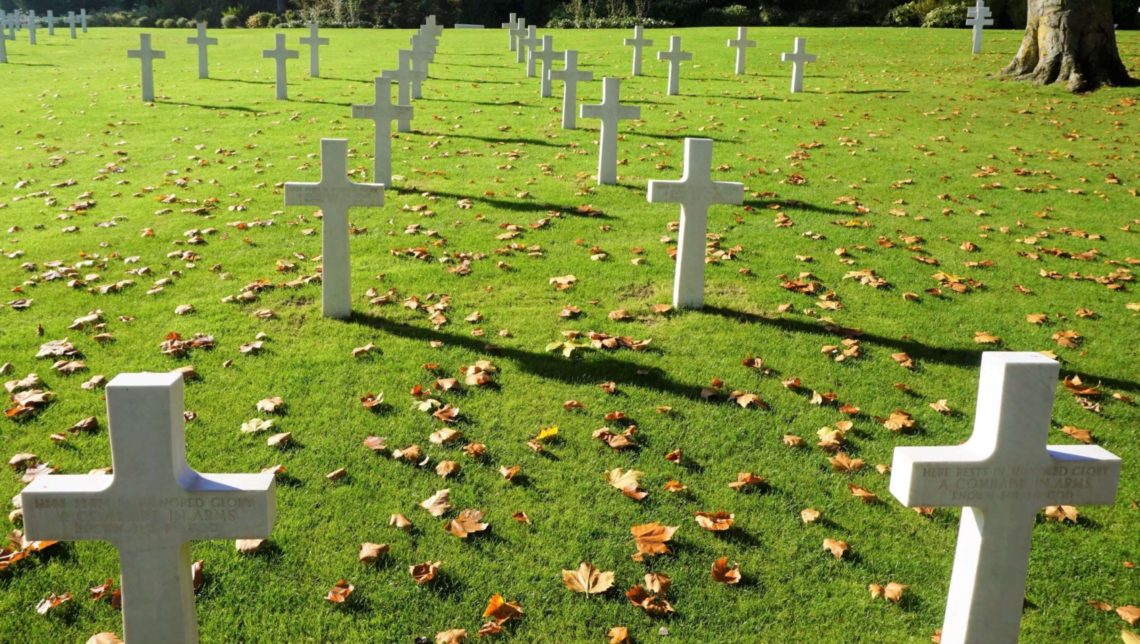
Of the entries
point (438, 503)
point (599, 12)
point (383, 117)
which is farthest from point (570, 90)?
point (599, 12)

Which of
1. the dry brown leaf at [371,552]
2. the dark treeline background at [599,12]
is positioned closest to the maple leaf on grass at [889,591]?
the dry brown leaf at [371,552]

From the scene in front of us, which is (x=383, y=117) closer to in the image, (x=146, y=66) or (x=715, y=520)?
(x=715, y=520)

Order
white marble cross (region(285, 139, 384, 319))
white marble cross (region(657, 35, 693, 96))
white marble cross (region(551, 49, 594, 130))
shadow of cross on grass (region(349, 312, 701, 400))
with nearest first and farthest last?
shadow of cross on grass (region(349, 312, 701, 400)) < white marble cross (region(285, 139, 384, 319)) < white marble cross (region(551, 49, 594, 130)) < white marble cross (region(657, 35, 693, 96))

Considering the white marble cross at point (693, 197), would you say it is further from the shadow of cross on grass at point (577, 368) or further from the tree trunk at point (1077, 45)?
the tree trunk at point (1077, 45)

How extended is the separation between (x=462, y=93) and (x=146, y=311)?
1346 cm

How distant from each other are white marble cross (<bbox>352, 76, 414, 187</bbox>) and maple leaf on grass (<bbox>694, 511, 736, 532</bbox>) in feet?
23.8

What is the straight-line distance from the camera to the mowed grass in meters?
3.88

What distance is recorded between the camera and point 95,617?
3.64 meters

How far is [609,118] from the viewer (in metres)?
11.2

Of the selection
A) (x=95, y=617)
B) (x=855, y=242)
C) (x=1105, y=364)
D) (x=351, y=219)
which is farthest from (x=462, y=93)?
(x=95, y=617)

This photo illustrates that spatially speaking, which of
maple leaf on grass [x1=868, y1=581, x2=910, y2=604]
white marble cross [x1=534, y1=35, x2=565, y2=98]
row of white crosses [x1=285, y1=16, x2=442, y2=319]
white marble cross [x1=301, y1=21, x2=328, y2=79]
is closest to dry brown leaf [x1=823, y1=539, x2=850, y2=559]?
maple leaf on grass [x1=868, y1=581, x2=910, y2=604]

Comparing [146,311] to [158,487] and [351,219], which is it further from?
[158,487]

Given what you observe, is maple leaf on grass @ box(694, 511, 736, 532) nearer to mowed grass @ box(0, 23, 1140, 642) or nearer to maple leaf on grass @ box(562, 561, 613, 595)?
mowed grass @ box(0, 23, 1140, 642)

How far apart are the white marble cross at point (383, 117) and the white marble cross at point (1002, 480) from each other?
8546 mm
